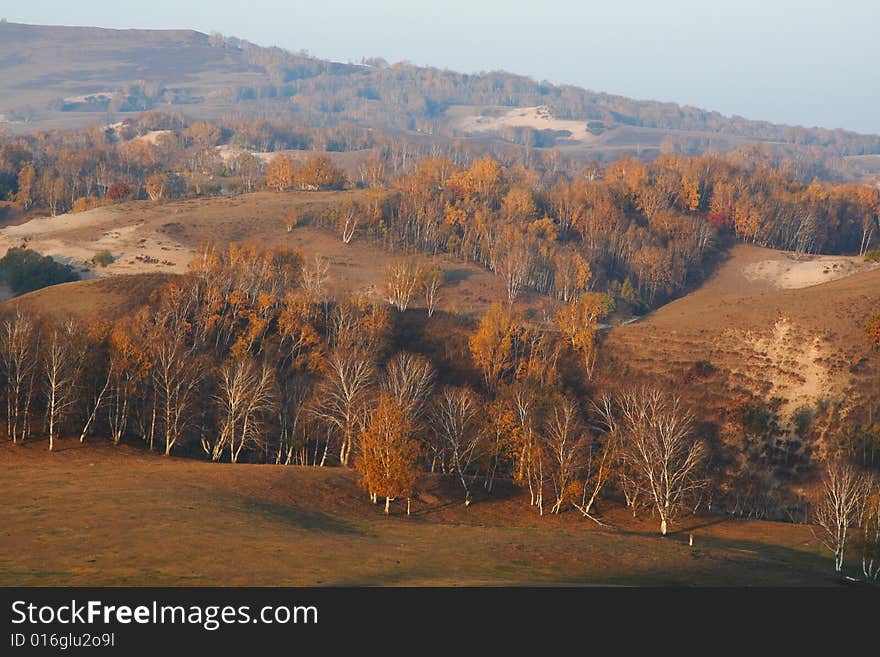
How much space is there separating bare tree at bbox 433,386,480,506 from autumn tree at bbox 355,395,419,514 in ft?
21.5

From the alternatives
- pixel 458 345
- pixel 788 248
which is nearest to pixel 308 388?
pixel 458 345

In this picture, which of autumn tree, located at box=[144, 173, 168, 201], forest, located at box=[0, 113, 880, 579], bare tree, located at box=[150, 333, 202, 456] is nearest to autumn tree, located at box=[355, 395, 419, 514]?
forest, located at box=[0, 113, 880, 579]

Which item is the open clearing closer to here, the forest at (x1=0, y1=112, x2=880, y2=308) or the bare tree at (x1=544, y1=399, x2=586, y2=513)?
the bare tree at (x1=544, y1=399, x2=586, y2=513)

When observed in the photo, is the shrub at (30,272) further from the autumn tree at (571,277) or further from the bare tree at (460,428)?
the autumn tree at (571,277)

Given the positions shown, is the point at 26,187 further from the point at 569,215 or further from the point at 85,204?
the point at 569,215

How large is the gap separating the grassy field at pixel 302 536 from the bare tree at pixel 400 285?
5424cm

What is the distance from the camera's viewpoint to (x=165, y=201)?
160750 millimetres

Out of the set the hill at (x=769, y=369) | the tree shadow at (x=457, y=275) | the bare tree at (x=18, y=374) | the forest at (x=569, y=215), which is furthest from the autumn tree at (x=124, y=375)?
the tree shadow at (x=457, y=275)

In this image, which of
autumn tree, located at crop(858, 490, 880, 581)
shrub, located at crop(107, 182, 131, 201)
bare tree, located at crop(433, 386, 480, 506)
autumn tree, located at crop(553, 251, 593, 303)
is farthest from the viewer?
shrub, located at crop(107, 182, 131, 201)

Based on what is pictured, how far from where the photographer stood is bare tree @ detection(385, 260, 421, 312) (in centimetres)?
11347

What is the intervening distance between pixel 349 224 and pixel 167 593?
12846cm

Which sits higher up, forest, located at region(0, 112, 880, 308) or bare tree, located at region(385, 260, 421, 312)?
forest, located at region(0, 112, 880, 308)

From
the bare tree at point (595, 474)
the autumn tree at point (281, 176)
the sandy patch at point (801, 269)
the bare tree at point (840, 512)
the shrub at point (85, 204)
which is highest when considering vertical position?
the autumn tree at point (281, 176)

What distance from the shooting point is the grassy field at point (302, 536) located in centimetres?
3297
